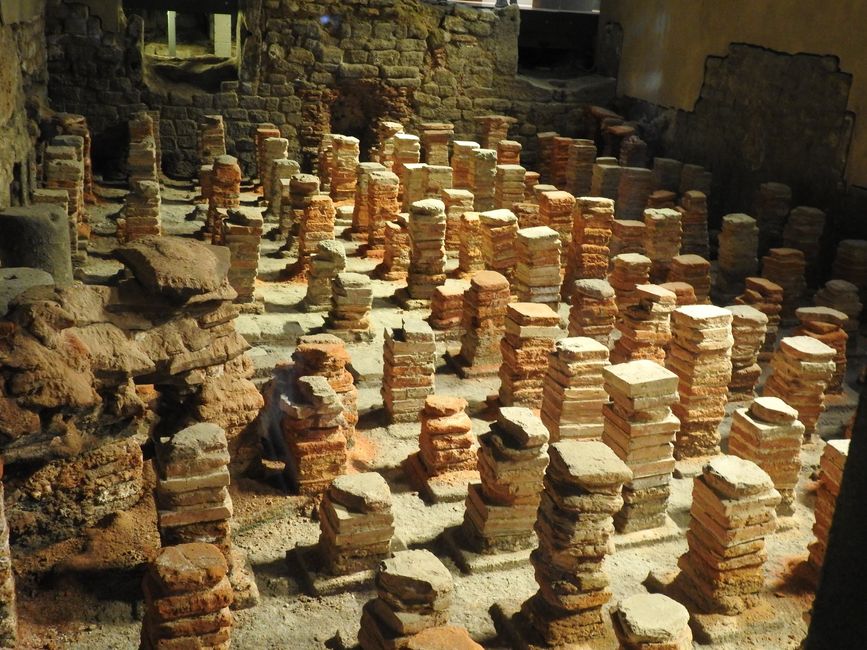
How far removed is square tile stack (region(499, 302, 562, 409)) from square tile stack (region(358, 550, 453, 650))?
3337mm

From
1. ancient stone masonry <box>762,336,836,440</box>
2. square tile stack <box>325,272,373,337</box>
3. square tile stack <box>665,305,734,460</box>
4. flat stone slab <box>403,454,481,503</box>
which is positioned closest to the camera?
flat stone slab <box>403,454,481,503</box>

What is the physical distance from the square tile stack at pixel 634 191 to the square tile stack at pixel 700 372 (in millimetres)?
6258

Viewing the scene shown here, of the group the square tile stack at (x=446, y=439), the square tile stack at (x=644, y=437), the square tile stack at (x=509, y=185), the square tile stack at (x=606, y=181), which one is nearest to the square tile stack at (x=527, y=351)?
the square tile stack at (x=446, y=439)

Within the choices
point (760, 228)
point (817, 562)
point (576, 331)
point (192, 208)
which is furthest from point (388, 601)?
point (192, 208)

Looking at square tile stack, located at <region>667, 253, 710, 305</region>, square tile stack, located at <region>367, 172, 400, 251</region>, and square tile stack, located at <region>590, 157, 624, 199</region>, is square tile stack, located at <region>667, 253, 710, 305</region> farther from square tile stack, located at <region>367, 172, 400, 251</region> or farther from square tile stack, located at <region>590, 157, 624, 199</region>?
A: square tile stack, located at <region>590, 157, 624, 199</region>

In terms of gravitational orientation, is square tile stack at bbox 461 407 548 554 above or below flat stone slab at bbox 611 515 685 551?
above

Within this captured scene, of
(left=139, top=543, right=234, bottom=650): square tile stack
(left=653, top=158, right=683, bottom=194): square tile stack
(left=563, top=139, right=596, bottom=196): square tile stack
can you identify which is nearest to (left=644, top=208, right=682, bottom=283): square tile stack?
(left=653, top=158, right=683, bottom=194): square tile stack

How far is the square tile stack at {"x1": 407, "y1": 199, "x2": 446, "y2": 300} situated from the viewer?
34.2 ft

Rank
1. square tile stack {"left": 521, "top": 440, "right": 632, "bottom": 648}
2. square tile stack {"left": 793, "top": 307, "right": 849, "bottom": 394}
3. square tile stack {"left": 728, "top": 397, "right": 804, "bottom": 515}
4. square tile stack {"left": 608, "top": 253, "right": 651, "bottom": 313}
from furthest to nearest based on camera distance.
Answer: square tile stack {"left": 608, "top": 253, "right": 651, "bottom": 313}, square tile stack {"left": 793, "top": 307, "right": 849, "bottom": 394}, square tile stack {"left": 728, "top": 397, "right": 804, "bottom": 515}, square tile stack {"left": 521, "top": 440, "right": 632, "bottom": 648}

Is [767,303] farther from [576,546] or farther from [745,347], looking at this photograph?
[576,546]

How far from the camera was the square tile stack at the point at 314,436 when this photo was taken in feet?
21.6

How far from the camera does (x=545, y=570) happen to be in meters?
5.41

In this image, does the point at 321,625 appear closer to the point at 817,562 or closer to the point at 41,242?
the point at 817,562

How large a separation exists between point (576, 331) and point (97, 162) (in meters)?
10.4
